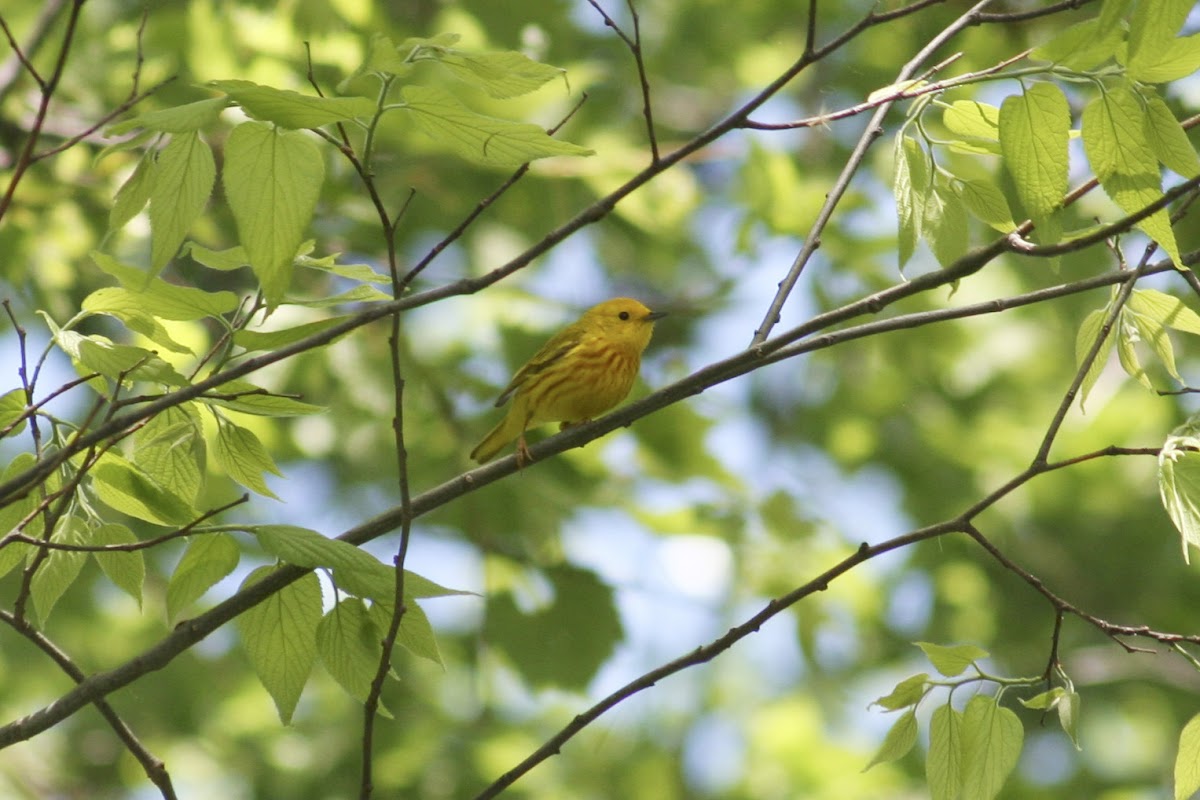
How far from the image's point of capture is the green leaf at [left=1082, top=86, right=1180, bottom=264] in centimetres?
170

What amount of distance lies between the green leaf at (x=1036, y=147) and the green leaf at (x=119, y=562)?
1.38 meters

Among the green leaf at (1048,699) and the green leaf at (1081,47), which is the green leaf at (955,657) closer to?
the green leaf at (1048,699)

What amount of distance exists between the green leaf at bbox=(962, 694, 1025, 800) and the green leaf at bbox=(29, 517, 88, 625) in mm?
1359

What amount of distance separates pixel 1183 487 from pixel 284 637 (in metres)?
1.31

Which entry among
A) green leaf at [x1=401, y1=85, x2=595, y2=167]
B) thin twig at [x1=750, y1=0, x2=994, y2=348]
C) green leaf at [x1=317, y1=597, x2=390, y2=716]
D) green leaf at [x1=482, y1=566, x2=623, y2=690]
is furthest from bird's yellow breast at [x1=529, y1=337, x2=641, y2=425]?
→ green leaf at [x1=401, y1=85, x2=595, y2=167]

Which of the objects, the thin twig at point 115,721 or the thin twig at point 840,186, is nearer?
the thin twig at point 115,721

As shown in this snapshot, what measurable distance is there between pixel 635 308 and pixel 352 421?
2402mm

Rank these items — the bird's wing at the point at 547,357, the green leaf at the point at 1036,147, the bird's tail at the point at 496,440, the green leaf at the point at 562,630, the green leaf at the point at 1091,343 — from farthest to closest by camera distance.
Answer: the green leaf at the point at 562,630, the bird's tail at the point at 496,440, the bird's wing at the point at 547,357, the green leaf at the point at 1091,343, the green leaf at the point at 1036,147

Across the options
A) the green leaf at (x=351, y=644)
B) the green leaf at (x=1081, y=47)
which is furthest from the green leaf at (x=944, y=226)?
the green leaf at (x=351, y=644)

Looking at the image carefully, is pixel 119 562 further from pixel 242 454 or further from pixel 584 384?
pixel 584 384

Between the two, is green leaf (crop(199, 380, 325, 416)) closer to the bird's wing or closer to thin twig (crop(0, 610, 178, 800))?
thin twig (crop(0, 610, 178, 800))

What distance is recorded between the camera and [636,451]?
607 centimetres

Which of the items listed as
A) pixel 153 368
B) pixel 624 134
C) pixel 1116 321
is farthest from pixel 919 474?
pixel 153 368

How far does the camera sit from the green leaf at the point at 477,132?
1.58 m
